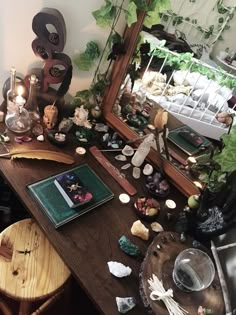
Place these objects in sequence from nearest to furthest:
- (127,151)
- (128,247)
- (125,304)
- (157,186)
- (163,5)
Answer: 1. (125,304)
2. (128,247)
3. (163,5)
4. (157,186)
5. (127,151)

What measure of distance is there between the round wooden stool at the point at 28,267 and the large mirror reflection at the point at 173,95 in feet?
1.77

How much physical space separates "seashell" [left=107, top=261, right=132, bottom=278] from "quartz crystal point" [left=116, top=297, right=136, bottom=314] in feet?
0.20

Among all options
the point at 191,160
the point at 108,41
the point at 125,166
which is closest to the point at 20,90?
the point at 108,41

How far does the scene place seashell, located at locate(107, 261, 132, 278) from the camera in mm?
773

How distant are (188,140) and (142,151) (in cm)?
18

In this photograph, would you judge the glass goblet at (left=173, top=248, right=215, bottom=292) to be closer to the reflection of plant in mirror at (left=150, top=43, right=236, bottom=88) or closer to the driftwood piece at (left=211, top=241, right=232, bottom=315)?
the driftwood piece at (left=211, top=241, right=232, bottom=315)

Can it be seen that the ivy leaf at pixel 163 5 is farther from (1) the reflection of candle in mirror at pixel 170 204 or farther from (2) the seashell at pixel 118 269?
(2) the seashell at pixel 118 269

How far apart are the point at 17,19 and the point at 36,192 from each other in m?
0.63

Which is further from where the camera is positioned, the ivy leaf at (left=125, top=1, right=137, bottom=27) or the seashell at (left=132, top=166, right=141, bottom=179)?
the seashell at (left=132, top=166, right=141, bottom=179)

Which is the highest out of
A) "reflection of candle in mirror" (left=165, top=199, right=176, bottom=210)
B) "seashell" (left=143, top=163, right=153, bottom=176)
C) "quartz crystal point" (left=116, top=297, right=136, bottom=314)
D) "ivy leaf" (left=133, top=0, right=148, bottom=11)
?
"ivy leaf" (left=133, top=0, right=148, bottom=11)

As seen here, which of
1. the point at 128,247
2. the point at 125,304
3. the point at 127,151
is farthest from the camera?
the point at 127,151

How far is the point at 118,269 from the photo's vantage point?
30.7 inches

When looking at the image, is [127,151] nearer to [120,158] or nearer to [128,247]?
[120,158]

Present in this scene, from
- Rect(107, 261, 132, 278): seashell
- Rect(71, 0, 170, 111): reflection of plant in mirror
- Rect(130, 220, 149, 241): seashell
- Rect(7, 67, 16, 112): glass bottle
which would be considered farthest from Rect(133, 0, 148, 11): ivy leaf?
Rect(107, 261, 132, 278): seashell
